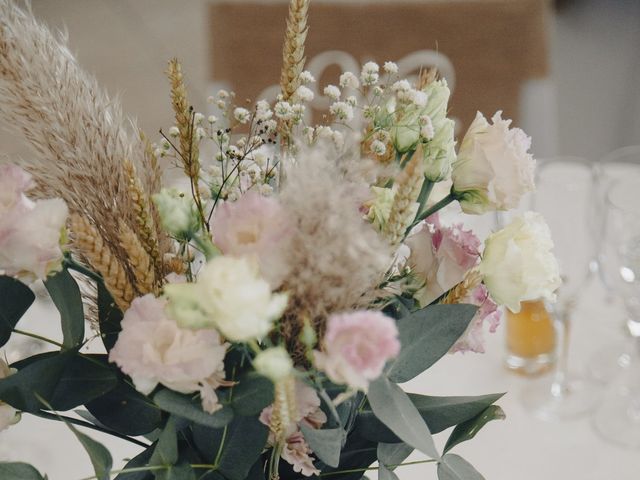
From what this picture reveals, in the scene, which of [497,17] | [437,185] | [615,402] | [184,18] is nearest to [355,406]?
[437,185]

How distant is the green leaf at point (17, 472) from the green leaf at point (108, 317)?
3.8 inches

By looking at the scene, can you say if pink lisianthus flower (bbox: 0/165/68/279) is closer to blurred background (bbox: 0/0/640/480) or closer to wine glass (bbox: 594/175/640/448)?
blurred background (bbox: 0/0/640/480)

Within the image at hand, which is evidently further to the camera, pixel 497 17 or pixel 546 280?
pixel 497 17

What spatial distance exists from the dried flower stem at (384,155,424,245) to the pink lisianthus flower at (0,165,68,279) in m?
0.19

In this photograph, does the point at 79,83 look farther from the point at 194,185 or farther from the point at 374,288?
the point at 374,288

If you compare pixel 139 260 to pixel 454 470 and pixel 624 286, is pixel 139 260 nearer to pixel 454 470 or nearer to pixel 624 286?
pixel 454 470

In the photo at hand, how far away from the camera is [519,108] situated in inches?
106

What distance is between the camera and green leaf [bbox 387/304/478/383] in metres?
0.55

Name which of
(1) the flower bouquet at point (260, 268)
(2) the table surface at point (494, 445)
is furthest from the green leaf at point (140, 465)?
(2) the table surface at point (494, 445)

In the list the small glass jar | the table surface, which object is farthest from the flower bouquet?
the small glass jar

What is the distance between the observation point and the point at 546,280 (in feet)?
1.79

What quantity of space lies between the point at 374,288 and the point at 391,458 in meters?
0.17

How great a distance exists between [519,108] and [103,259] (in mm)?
2380

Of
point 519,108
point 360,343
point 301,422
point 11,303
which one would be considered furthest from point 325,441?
point 519,108
